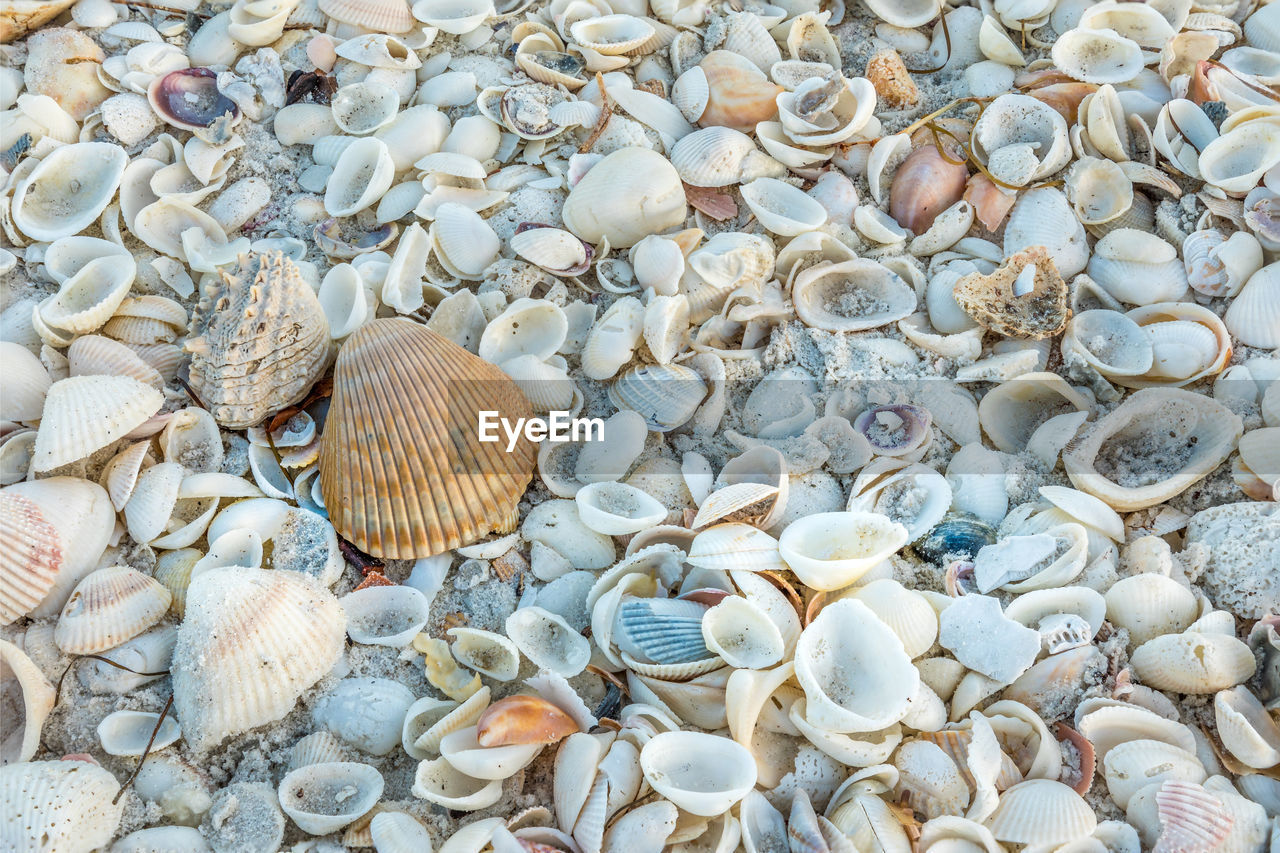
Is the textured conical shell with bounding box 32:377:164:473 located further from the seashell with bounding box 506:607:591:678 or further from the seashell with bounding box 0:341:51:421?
the seashell with bounding box 506:607:591:678

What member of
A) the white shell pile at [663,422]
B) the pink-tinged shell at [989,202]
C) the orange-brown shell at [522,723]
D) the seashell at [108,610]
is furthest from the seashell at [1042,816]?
the seashell at [108,610]

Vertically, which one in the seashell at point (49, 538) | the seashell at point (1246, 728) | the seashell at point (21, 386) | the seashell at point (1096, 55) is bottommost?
the seashell at point (1246, 728)

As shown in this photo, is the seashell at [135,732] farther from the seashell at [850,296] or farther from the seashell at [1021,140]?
the seashell at [1021,140]

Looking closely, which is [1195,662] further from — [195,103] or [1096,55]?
[195,103]

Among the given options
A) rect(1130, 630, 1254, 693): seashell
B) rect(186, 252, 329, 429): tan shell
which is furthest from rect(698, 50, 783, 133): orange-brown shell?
rect(1130, 630, 1254, 693): seashell

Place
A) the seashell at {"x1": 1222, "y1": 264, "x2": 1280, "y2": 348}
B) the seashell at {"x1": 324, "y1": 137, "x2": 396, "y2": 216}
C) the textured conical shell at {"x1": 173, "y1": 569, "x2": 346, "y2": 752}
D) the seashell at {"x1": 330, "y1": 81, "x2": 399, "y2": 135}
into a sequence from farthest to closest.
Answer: the seashell at {"x1": 330, "y1": 81, "x2": 399, "y2": 135}, the seashell at {"x1": 324, "y1": 137, "x2": 396, "y2": 216}, the seashell at {"x1": 1222, "y1": 264, "x2": 1280, "y2": 348}, the textured conical shell at {"x1": 173, "y1": 569, "x2": 346, "y2": 752}

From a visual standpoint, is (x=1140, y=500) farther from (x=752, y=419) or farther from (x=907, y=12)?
(x=907, y=12)

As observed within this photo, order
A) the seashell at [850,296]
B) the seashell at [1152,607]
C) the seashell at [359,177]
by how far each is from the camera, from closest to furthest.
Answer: the seashell at [1152,607] → the seashell at [850,296] → the seashell at [359,177]
